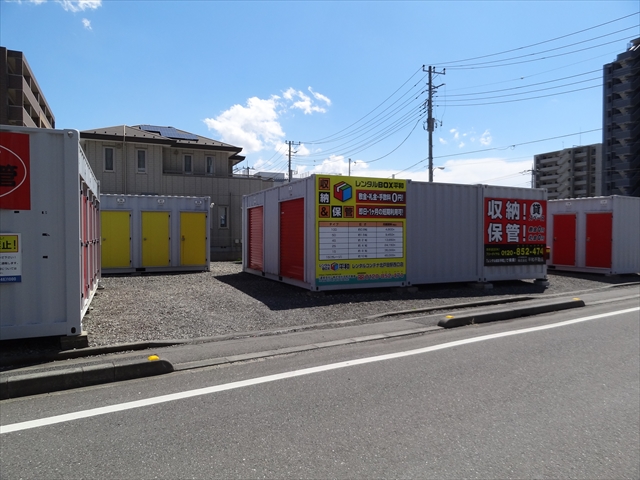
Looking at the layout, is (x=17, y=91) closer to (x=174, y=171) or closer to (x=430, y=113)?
(x=174, y=171)

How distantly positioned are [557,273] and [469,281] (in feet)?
24.1

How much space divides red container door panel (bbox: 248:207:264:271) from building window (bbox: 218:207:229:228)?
12.0 m

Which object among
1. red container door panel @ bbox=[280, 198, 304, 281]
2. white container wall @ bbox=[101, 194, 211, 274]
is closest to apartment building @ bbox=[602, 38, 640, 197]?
white container wall @ bbox=[101, 194, 211, 274]

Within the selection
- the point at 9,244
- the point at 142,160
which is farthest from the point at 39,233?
the point at 142,160

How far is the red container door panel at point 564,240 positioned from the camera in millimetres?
19797

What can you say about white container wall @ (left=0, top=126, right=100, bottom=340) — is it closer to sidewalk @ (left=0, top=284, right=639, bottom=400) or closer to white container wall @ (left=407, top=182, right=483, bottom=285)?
sidewalk @ (left=0, top=284, right=639, bottom=400)

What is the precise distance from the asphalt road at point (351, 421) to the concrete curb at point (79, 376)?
0.19m

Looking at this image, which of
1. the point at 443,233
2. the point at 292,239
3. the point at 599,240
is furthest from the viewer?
the point at 599,240

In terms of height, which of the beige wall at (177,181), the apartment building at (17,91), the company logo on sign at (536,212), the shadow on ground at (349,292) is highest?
the apartment building at (17,91)

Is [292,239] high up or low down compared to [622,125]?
down

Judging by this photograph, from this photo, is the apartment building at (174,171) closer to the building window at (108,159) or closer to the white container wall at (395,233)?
the building window at (108,159)

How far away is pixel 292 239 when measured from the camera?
1362cm

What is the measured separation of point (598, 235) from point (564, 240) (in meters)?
1.43

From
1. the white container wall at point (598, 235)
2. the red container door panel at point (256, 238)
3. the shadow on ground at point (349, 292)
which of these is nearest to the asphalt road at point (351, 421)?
the shadow on ground at point (349, 292)
